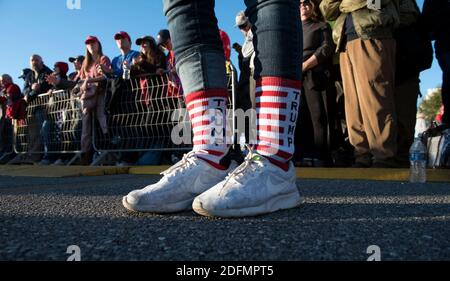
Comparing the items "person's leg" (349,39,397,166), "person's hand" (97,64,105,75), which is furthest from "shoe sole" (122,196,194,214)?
"person's hand" (97,64,105,75)

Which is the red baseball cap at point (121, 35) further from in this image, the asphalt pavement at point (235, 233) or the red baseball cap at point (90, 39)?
the asphalt pavement at point (235, 233)

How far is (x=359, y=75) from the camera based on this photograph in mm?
3205

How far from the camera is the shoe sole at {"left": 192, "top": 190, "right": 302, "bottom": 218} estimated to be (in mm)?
1253

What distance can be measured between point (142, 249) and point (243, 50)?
390cm

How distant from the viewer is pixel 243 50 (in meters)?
4.57

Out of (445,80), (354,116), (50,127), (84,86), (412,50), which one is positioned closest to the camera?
(412,50)

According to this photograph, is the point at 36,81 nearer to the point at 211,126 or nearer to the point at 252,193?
the point at 211,126

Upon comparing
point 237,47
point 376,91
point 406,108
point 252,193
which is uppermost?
point 237,47

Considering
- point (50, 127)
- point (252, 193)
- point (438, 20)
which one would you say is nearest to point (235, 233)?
point (252, 193)

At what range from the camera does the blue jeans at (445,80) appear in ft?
11.6

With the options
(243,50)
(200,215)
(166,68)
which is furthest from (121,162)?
(200,215)

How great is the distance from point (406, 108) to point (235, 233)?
9.66ft

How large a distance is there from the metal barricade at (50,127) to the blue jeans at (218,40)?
456cm
